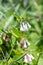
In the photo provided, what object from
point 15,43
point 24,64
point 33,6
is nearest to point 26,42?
point 15,43

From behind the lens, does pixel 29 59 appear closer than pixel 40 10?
Yes

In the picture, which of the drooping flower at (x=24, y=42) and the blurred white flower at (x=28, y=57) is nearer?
the blurred white flower at (x=28, y=57)

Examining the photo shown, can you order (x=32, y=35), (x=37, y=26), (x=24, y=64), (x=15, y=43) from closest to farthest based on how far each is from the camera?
(x=24, y=64) → (x=15, y=43) → (x=32, y=35) → (x=37, y=26)

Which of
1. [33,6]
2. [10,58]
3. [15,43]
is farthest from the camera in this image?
[33,6]

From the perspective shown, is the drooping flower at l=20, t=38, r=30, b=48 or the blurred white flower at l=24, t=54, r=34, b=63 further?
the drooping flower at l=20, t=38, r=30, b=48

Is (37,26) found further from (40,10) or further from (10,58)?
(10,58)

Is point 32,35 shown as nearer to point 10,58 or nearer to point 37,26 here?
point 37,26

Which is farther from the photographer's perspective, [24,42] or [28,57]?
[24,42]

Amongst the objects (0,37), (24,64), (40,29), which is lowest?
(40,29)

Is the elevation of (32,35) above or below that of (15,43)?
below
